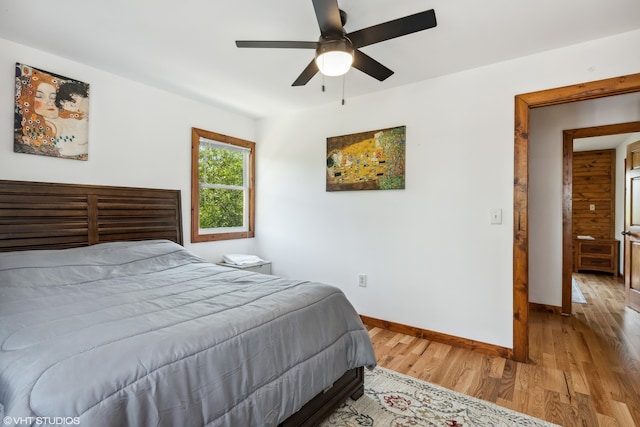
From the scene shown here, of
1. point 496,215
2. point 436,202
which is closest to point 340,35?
point 436,202

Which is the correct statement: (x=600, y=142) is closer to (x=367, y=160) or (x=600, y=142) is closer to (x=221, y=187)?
(x=367, y=160)

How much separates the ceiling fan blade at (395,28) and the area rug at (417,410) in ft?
7.01

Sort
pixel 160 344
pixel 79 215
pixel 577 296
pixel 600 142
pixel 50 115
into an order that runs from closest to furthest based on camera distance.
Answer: pixel 160 344 → pixel 50 115 → pixel 79 215 → pixel 577 296 → pixel 600 142

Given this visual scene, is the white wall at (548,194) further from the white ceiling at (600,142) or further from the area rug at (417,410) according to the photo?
the area rug at (417,410)

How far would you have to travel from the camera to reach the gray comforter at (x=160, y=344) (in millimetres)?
953

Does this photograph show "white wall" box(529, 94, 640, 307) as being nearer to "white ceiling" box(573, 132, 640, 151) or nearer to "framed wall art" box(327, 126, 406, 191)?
"white ceiling" box(573, 132, 640, 151)

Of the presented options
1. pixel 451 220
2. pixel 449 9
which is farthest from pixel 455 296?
pixel 449 9

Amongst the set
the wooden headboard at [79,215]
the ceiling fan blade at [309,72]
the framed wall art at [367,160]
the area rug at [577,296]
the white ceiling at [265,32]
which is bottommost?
the area rug at [577,296]

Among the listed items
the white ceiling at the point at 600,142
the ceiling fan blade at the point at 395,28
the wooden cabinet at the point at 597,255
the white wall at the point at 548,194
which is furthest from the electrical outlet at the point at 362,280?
the wooden cabinet at the point at 597,255

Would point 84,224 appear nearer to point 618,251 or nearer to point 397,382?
point 397,382

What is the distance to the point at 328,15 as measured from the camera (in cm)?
160

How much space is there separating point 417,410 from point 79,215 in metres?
2.92

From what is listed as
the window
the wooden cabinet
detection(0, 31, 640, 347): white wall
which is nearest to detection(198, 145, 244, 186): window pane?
the window

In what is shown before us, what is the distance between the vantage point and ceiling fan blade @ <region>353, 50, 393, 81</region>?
199 centimetres
